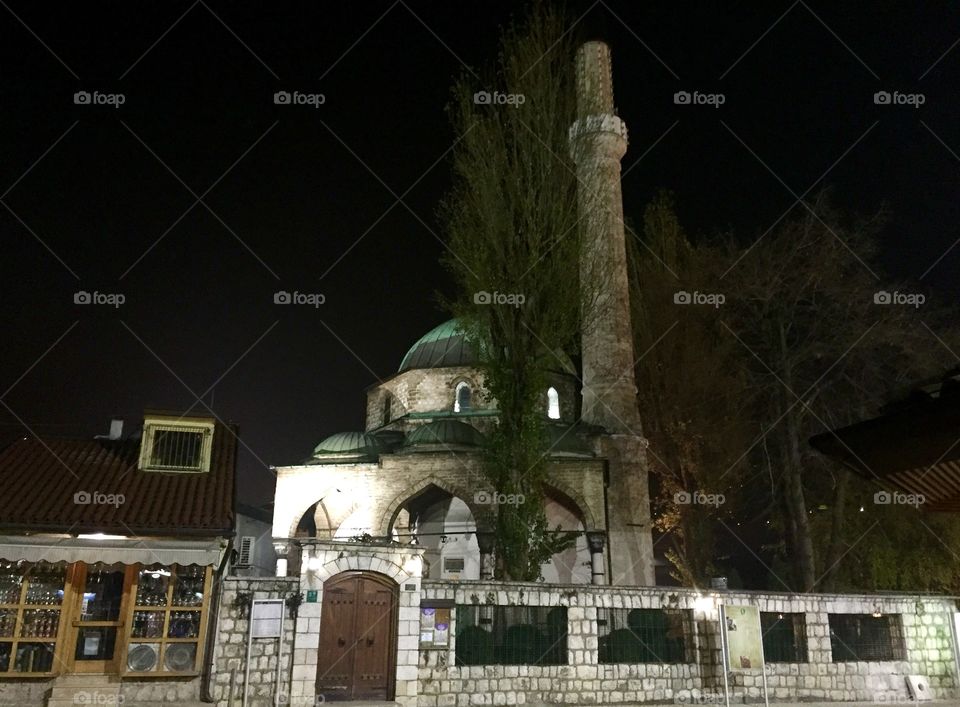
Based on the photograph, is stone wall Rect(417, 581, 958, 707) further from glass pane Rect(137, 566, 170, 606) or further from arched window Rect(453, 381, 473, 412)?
arched window Rect(453, 381, 473, 412)

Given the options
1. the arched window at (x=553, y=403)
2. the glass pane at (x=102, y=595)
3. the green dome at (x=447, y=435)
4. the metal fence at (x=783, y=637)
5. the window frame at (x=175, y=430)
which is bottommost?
the metal fence at (x=783, y=637)

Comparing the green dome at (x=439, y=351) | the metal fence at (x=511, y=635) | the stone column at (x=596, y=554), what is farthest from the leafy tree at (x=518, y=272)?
the green dome at (x=439, y=351)

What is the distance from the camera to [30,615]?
32.0 ft

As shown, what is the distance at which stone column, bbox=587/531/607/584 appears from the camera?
18391 millimetres

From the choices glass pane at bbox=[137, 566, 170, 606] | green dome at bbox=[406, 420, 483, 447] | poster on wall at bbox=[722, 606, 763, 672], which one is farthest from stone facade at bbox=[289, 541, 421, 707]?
green dome at bbox=[406, 420, 483, 447]

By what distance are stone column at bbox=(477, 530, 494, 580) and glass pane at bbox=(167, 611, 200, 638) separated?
849 cm

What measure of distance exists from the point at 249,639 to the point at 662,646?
604 cm

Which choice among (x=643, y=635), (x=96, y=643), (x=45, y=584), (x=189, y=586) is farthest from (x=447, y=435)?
(x=45, y=584)

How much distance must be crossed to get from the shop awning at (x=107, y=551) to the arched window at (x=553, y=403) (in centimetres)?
1507

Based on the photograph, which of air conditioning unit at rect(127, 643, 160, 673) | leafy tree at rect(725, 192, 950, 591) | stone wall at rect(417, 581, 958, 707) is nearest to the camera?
air conditioning unit at rect(127, 643, 160, 673)

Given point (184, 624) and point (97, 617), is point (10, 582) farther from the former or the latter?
point (184, 624)

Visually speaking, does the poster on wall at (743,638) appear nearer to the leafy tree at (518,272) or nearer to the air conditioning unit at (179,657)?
the leafy tree at (518,272)

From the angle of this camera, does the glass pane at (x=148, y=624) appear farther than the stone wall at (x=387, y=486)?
No

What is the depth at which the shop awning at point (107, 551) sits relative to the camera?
930 cm
